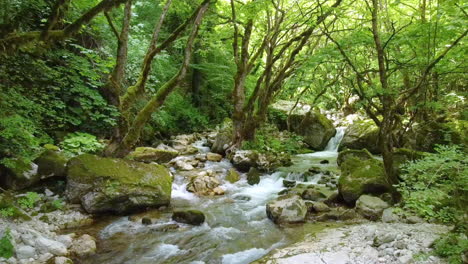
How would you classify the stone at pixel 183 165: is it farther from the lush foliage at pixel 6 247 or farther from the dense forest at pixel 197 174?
the lush foliage at pixel 6 247

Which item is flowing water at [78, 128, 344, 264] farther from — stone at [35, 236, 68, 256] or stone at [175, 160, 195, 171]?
stone at [175, 160, 195, 171]

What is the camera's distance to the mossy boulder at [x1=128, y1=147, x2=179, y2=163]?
9.66m

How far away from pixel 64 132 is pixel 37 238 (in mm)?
5250

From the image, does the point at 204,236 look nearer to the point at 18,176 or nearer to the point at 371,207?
the point at 371,207

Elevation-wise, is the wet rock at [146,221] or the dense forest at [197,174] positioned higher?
the dense forest at [197,174]

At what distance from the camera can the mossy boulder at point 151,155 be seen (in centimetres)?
966

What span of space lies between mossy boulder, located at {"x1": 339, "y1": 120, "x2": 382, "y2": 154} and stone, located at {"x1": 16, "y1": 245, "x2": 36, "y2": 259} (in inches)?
492

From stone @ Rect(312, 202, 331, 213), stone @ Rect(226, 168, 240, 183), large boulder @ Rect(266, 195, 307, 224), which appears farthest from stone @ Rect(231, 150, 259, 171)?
stone @ Rect(312, 202, 331, 213)

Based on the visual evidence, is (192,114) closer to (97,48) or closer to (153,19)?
(153,19)

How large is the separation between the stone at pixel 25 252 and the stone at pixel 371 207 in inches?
226

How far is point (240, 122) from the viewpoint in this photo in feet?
38.3

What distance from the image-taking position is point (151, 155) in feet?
32.9

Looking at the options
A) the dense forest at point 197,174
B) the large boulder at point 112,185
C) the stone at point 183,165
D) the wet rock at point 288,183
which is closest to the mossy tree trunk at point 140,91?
the dense forest at point 197,174


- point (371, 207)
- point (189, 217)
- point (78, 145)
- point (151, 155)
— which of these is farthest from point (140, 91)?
point (371, 207)
